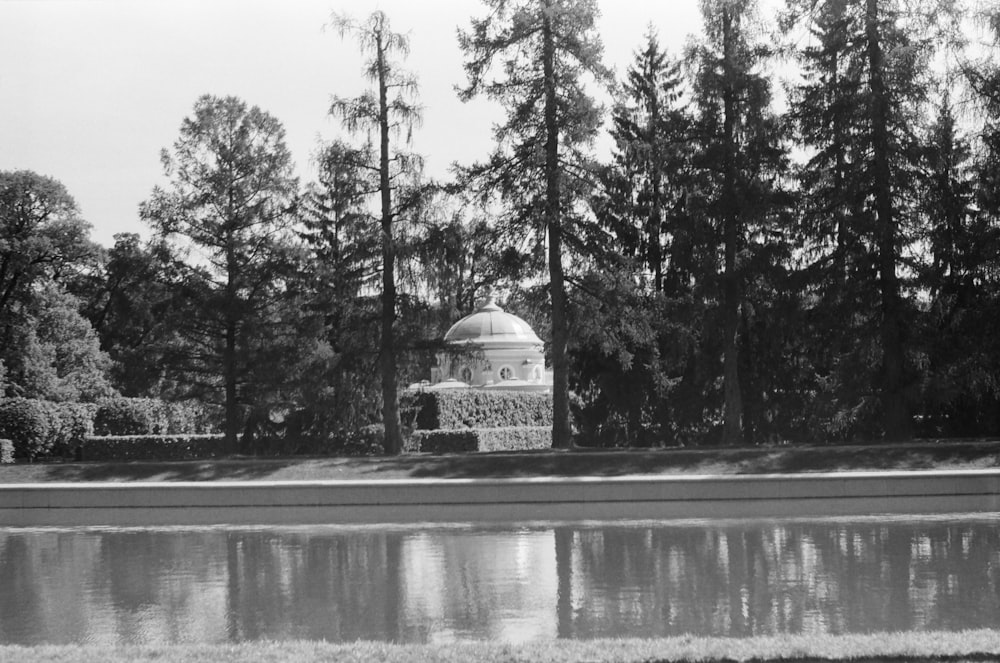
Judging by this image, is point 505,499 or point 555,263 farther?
point 555,263

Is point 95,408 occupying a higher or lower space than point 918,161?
lower

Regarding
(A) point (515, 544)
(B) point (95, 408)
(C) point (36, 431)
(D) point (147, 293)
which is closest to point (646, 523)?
(A) point (515, 544)

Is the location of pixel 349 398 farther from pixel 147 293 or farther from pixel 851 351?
pixel 851 351

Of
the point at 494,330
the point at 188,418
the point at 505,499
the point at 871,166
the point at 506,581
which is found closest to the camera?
the point at 506,581

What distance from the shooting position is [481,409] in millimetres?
42156

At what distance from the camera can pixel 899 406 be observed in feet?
99.9

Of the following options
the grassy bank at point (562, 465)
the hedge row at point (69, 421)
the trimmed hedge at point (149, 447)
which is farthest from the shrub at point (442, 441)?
the hedge row at point (69, 421)

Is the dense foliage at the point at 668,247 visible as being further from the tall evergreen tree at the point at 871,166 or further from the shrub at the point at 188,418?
the shrub at the point at 188,418

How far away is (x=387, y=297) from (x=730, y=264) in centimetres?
965

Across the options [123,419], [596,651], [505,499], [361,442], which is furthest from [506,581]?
[123,419]

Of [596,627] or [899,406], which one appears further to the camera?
[899,406]

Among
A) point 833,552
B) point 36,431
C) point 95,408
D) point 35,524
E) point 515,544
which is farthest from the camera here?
point 95,408

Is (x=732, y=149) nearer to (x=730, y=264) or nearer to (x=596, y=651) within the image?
A: (x=730, y=264)

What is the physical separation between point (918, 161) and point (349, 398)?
16965 millimetres
